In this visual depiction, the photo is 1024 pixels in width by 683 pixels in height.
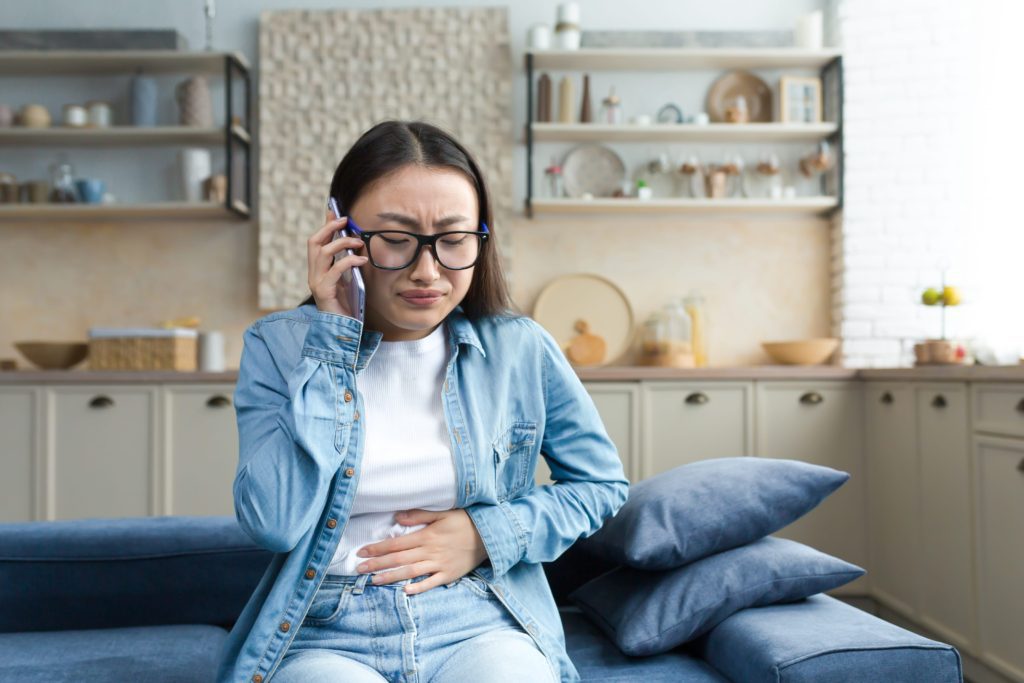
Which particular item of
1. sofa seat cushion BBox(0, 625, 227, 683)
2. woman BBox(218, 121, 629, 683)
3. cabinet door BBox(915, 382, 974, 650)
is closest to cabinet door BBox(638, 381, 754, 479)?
cabinet door BBox(915, 382, 974, 650)

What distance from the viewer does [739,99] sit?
4242 mm

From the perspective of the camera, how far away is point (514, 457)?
1.44 metres

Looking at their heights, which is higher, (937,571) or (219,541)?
(219,541)

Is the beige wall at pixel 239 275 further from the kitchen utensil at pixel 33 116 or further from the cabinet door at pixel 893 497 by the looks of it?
the cabinet door at pixel 893 497

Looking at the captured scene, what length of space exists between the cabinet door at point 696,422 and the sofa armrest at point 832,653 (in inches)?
91.8

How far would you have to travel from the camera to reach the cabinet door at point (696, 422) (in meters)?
3.84

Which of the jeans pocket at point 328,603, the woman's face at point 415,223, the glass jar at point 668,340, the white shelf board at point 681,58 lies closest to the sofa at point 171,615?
the jeans pocket at point 328,603

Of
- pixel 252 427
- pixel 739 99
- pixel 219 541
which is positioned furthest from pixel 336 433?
pixel 739 99

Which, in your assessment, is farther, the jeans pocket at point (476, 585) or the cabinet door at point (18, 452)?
the cabinet door at point (18, 452)

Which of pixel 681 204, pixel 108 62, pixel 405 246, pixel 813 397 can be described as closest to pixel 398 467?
pixel 405 246

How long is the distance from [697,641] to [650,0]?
3.48m

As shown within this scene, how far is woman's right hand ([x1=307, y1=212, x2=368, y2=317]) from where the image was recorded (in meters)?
1.29

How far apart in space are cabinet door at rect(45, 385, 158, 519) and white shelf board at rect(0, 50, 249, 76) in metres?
1.48

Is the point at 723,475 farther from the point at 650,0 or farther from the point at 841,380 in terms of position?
the point at 650,0
